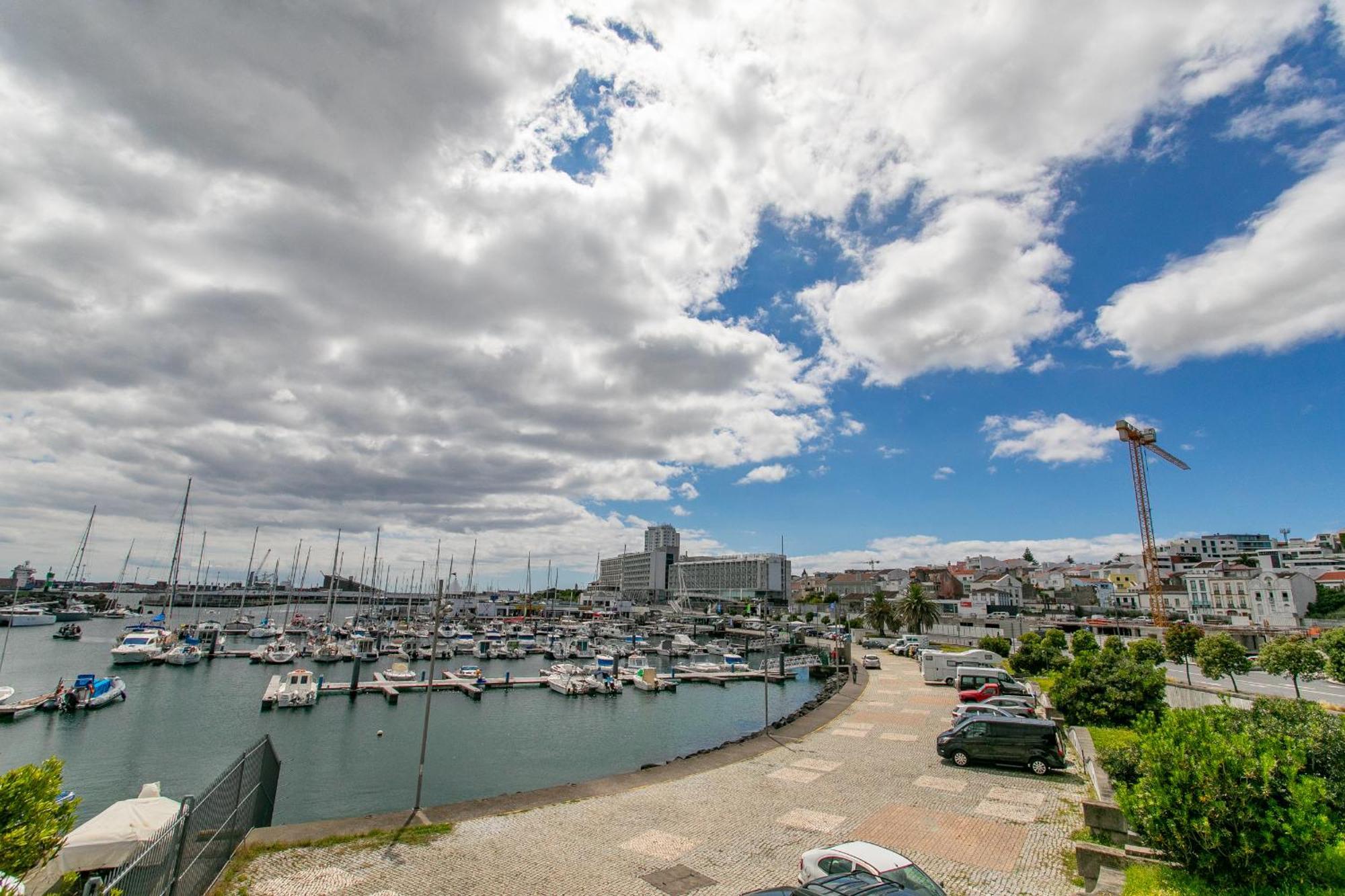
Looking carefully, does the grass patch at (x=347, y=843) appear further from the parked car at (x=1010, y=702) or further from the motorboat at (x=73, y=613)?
the motorboat at (x=73, y=613)

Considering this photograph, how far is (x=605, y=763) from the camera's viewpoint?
112ft

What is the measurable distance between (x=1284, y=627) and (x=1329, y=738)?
95687 mm

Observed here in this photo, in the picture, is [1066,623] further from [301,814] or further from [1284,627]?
[301,814]

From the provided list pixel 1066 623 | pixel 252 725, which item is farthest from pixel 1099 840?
pixel 1066 623

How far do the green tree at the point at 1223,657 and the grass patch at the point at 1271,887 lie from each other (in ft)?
93.6

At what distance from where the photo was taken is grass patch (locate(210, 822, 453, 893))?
12611 millimetres

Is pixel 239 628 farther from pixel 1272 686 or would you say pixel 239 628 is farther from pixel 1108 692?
pixel 1272 686

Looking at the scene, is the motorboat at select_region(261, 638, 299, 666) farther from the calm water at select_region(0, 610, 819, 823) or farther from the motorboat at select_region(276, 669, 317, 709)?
the motorboat at select_region(276, 669, 317, 709)

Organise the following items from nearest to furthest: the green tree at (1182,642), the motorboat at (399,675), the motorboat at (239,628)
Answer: the green tree at (1182,642) < the motorboat at (399,675) < the motorboat at (239,628)

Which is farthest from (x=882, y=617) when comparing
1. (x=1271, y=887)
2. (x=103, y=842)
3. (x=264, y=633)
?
(x=264, y=633)

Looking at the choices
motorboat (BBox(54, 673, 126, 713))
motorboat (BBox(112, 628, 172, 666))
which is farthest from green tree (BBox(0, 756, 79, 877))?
motorboat (BBox(112, 628, 172, 666))

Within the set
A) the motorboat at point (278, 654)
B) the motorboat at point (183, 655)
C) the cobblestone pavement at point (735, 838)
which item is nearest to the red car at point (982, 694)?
the cobblestone pavement at point (735, 838)

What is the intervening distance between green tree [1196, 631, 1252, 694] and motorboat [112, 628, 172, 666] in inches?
3410

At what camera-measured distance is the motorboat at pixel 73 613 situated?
131 metres
